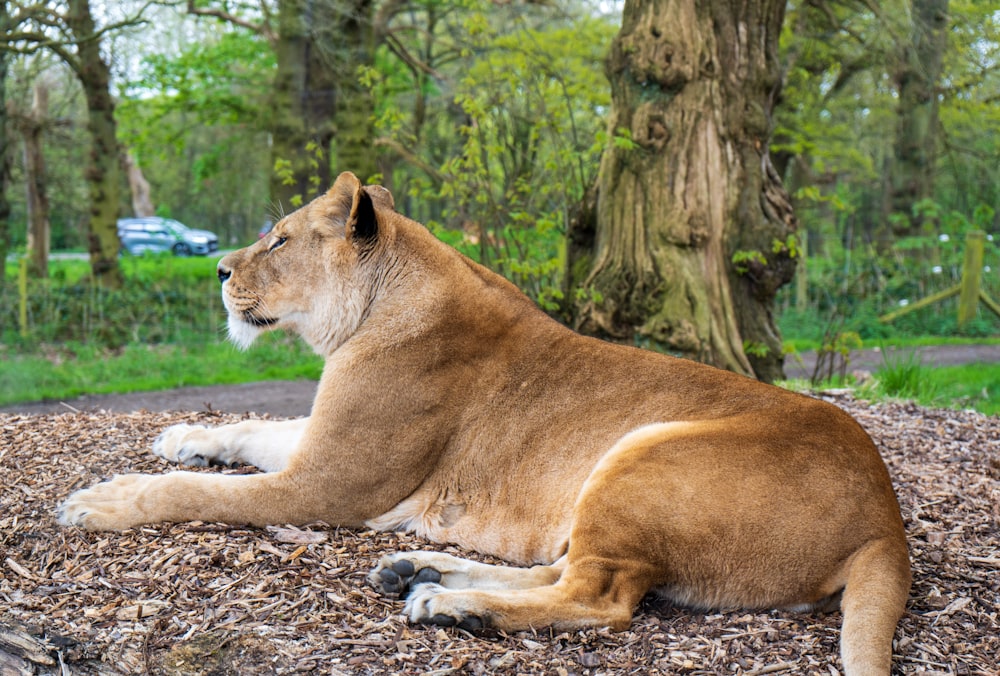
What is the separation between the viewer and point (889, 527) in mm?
3672

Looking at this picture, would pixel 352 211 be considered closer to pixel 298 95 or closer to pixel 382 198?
pixel 382 198

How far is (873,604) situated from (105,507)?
3.28 m

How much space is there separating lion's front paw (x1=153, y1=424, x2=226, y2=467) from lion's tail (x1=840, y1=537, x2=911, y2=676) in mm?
3432

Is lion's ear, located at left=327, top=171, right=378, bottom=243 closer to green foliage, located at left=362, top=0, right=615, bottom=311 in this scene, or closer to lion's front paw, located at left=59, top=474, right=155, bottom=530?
lion's front paw, located at left=59, top=474, right=155, bottom=530

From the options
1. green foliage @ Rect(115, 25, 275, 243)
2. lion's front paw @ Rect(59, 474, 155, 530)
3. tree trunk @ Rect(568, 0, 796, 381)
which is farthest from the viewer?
green foliage @ Rect(115, 25, 275, 243)

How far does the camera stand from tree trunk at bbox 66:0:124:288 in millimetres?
16062

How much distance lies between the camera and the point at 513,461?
440cm

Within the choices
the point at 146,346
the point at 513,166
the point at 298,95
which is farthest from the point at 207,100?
the point at 513,166

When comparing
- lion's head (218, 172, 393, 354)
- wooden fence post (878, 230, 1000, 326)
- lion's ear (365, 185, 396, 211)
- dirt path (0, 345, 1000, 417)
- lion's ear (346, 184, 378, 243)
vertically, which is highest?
lion's ear (365, 185, 396, 211)

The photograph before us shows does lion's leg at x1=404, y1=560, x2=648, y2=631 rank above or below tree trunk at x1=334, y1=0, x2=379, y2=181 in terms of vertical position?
below

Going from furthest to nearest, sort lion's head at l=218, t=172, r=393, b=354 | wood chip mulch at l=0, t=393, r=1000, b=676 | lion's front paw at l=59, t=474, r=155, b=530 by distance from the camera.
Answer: lion's head at l=218, t=172, r=393, b=354
lion's front paw at l=59, t=474, r=155, b=530
wood chip mulch at l=0, t=393, r=1000, b=676

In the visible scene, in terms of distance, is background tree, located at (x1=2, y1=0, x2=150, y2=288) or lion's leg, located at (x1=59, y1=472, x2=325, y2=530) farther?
background tree, located at (x1=2, y1=0, x2=150, y2=288)

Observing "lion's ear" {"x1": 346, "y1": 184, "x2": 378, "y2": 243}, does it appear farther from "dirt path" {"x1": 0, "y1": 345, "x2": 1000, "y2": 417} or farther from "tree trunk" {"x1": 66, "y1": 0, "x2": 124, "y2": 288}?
"tree trunk" {"x1": 66, "y1": 0, "x2": 124, "y2": 288}

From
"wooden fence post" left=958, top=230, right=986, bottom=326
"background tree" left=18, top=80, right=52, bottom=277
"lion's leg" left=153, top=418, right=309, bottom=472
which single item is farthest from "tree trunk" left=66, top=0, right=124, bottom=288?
"wooden fence post" left=958, top=230, right=986, bottom=326
